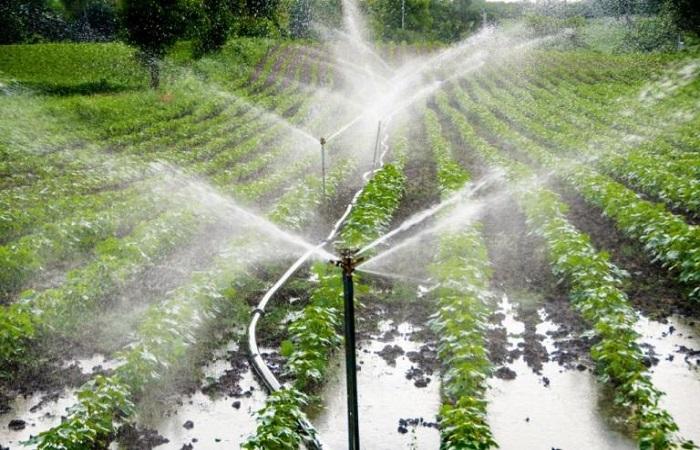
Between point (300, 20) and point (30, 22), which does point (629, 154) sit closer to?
point (300, 20)

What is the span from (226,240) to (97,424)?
7310 millimetres

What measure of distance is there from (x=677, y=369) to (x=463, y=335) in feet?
9.96

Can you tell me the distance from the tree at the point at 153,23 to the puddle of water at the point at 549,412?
103 feet

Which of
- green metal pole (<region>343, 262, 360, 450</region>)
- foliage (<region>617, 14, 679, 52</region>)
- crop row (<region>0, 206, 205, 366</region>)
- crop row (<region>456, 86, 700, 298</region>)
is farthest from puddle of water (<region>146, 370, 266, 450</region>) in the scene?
foliage (<region>617, 14, 679, 52</region>)

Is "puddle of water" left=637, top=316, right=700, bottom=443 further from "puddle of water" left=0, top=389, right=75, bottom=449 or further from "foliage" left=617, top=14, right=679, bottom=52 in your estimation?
"foliage" left=617, top=14, right=679, bottom=52

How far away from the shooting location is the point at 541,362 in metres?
8.72

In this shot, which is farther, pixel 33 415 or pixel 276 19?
pixel 276 19

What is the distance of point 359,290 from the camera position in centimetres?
1076

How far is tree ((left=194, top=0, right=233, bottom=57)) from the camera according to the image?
155ft

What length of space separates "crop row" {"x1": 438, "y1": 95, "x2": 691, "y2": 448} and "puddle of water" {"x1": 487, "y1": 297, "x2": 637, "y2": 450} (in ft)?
1.05

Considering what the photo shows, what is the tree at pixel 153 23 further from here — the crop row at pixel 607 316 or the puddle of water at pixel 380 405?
the puddle of water at pixel 380 405

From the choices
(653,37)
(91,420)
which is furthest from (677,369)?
(653,37)

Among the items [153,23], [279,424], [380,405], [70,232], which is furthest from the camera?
[153,23]

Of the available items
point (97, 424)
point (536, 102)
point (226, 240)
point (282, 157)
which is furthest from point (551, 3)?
point (97, 424)
